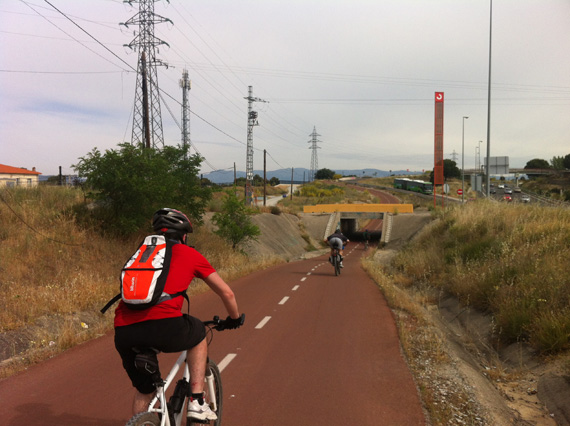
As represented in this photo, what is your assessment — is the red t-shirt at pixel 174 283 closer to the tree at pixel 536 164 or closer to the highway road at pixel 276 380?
the highway road at pixel 276 380

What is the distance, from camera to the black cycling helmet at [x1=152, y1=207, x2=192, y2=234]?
3139 mm

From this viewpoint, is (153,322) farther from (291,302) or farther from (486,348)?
(291,302)

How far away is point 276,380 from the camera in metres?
5.61

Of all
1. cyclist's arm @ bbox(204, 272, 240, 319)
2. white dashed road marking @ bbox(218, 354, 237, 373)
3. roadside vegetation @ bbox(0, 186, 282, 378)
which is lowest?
white dashed road marking @ bbox(218, 354, 237, 373)

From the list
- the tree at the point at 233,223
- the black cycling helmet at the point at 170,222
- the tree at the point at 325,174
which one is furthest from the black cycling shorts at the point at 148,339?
the tree at the point at 325,174

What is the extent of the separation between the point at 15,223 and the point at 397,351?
12792 millimetres

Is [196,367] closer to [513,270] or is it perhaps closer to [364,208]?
[513,270]

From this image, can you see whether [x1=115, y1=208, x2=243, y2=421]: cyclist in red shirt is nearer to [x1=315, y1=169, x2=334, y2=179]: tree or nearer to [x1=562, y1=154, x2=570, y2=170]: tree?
[x1=562, y1=154, x2=570, y2=170]: tree

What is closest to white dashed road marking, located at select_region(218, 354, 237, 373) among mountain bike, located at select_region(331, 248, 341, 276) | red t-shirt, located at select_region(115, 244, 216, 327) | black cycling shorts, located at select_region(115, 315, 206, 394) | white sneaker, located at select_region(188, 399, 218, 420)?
white sneaker, located at select_region(188, 399, 218, 420)

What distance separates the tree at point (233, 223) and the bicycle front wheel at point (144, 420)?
21.1 m

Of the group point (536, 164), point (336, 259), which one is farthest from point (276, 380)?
point (536, 164)

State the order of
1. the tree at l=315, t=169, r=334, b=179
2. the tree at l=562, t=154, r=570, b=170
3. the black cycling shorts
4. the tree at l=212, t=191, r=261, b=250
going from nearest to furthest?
the black cycling shorts < the tree at l=212, t=191, r=261, b=250 < the tree at l=562, t=154, r=570, b=170 < the tree at l=315, t=169, r=334, b=179

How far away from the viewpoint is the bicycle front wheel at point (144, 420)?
260cm

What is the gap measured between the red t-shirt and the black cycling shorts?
0.04 m
